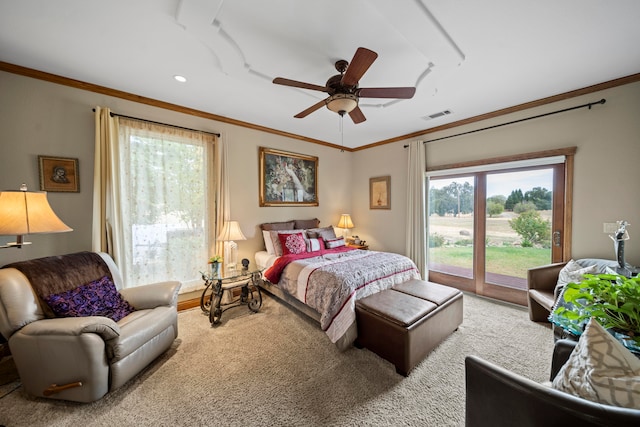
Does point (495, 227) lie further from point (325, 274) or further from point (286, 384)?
point (286, 384)

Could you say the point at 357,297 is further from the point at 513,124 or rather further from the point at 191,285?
the point at 513,124

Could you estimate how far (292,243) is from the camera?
3.53 m

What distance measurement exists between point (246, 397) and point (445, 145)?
170 inches

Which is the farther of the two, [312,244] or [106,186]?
[312,244]

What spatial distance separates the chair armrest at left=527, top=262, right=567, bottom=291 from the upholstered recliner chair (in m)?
4.11

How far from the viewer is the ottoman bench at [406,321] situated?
193 cm

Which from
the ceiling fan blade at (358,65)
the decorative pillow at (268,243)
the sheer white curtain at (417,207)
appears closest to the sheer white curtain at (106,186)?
the decorative pillow at (268,243)

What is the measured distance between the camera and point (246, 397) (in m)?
1.72

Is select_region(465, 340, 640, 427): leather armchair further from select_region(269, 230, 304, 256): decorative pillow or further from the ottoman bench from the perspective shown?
select_region(269, 230, 304, 256): decorative pillow

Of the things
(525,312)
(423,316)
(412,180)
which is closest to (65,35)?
(423,316)

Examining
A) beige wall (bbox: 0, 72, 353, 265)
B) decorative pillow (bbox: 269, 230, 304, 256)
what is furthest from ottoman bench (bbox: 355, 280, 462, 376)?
beige wall (bbox: 0, 72, 353, 265)

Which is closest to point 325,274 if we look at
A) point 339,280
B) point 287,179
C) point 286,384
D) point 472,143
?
point 339,280

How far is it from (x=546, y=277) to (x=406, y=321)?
2.16 metres

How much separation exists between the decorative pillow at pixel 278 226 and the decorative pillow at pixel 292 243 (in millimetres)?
404
